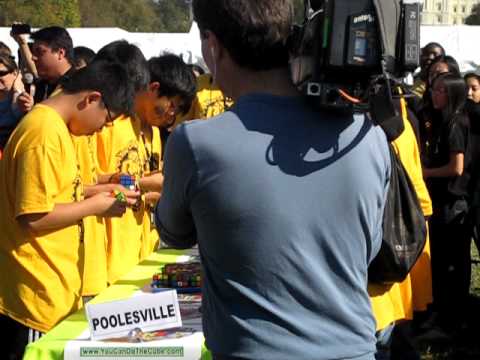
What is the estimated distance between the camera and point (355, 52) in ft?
5.60

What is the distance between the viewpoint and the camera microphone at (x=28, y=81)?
664cm

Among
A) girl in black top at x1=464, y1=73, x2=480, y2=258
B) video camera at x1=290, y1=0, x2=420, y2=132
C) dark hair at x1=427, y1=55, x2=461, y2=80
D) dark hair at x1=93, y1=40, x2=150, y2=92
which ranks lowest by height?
girl in black top at x1=464, y1=73, x2=480, y2=258

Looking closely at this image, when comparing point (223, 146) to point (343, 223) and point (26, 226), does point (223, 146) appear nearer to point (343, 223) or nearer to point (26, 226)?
point (343, 223)

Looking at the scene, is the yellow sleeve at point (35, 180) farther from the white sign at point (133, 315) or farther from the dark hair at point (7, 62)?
the dark hair at point (7, 62)

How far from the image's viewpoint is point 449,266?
21.2 ft

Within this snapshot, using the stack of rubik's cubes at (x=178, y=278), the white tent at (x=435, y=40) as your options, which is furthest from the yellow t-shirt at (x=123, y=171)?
the white tent at (x=435, y=40)

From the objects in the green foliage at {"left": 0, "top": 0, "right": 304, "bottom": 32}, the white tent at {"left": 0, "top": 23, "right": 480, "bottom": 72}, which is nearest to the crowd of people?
the white tent at {"left": 0, "top": 23, "right": 480, "bottom": 72}

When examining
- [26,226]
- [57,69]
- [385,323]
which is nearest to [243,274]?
[385,323]

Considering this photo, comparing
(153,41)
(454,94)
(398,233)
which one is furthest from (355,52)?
(153,41)

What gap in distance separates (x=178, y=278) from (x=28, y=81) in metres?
3.62

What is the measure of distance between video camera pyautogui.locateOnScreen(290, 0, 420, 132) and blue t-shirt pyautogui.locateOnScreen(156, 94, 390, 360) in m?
0.08

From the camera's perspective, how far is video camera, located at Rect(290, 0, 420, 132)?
67.2 inches

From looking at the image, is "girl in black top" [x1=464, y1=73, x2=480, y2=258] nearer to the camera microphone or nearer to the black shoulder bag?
the camera microphone

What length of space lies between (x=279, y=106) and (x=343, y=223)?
26 cm
